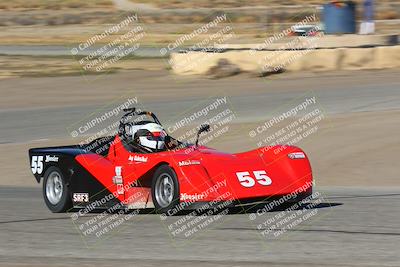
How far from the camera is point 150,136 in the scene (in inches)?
496

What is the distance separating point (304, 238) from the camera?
10.1 meters

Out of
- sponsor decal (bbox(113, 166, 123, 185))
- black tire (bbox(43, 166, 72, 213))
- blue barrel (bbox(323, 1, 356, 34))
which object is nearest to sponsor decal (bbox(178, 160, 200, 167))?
sponsor decal (bbox(113, 166, 123, 185))

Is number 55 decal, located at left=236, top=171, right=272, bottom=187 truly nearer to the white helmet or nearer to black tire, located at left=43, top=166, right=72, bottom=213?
the white helmet

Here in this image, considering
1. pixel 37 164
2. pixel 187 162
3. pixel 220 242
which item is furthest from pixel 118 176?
pixel 220 242

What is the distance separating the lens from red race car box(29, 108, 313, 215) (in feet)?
38.2

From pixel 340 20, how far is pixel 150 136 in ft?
80.1

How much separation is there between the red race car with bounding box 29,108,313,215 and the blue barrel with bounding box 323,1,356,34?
77.6 feet

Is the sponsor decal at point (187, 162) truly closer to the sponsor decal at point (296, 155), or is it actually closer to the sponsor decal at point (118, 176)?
the sponsor decal at point (118, 176)

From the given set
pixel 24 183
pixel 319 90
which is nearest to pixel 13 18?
pixel 319 90

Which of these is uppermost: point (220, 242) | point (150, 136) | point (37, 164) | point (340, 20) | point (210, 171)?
point (150, 136)

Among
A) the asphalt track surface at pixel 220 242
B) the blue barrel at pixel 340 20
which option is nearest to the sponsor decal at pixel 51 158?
the asphalt track surface at pixel 220 242

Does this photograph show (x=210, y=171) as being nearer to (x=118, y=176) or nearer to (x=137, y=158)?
(x=137, y=158)

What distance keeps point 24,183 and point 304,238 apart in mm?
8918

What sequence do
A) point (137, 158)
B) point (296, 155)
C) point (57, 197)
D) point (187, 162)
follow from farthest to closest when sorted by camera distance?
point (57, 197) → point (296, 155) → point (137, 158) → point (187, 162)
